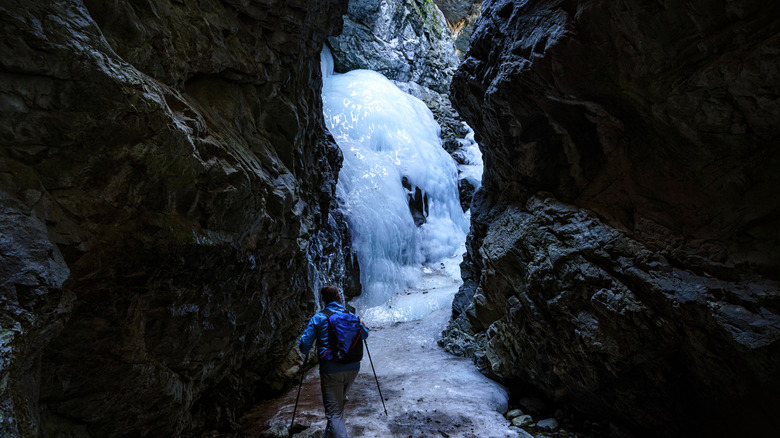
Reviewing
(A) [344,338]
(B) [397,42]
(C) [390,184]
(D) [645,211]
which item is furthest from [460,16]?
(A) [344,338]

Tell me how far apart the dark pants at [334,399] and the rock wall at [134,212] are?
153cm

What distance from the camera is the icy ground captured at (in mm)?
4844

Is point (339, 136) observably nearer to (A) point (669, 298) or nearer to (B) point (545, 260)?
(B) point (545, 260)

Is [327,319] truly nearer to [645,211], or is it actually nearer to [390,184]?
[645,211]

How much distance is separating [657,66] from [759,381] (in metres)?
3.32

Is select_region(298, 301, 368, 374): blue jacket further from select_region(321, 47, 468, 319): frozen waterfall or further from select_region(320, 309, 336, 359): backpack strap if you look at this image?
select_region(321, 47, 468, 319): frozen waterfall

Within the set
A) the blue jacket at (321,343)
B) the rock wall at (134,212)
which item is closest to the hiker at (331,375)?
the blue jacket at (321,343)

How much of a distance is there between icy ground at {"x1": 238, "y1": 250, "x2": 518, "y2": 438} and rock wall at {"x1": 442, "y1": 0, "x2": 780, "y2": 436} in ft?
3.53

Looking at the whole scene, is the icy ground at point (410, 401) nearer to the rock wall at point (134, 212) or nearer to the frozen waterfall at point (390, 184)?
the rock wall at point (134, 212)

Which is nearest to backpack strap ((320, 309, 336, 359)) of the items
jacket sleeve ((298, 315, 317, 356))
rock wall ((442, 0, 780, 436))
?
jacket sleeve ((298, 315, 317, 356))

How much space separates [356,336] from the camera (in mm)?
3910

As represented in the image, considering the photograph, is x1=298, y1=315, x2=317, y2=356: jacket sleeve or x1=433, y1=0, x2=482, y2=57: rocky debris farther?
x1=433, y1=0, x2=482, y2=57: rocky debris

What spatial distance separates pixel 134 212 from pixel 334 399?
8.49 ft

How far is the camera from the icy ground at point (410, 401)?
15.9 ft
